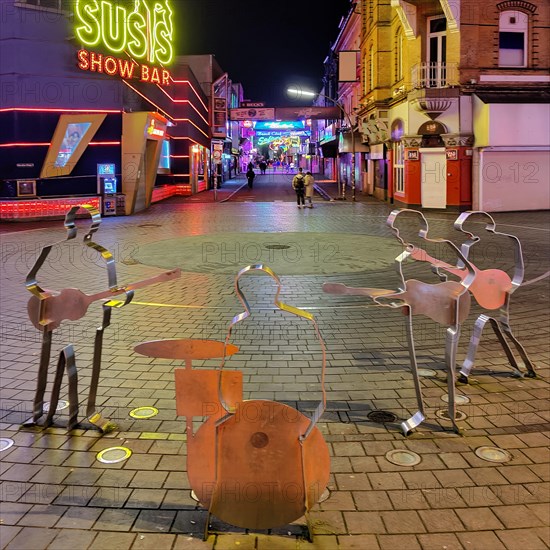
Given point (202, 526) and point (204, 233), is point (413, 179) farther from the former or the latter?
point (202, 526)

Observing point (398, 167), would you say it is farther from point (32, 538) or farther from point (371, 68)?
point (32, 538)

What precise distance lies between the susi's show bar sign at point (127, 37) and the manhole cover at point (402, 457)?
22.8m

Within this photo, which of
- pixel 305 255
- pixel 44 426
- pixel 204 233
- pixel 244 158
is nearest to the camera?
pixel 44 426

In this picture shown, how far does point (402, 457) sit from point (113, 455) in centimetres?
204

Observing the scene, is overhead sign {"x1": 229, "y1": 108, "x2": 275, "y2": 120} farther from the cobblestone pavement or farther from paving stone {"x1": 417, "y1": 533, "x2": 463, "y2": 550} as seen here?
paving stone {"x1": 417, "y1": 533, "x2": 463, "y2": 550}

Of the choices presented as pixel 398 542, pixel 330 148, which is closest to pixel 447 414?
pixel 398 542

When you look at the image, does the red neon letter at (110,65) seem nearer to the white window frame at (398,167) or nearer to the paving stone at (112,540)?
the white window frame at (398,167)

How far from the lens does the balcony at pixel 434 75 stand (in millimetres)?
23625

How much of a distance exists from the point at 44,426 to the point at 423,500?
2.94 m

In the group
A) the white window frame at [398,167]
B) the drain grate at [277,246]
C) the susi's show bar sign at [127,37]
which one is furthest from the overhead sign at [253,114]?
the drain grate at [277,246]

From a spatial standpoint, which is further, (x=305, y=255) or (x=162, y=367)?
(x=305, y=255)

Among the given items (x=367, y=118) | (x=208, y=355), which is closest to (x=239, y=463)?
(x=208, y=355)

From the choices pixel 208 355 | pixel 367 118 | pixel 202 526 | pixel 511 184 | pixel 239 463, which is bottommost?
pixel 202 526

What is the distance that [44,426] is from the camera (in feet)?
15.2
